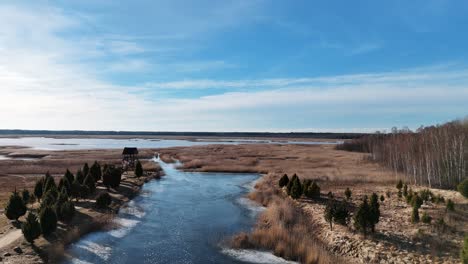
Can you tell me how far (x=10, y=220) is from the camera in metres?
28.3

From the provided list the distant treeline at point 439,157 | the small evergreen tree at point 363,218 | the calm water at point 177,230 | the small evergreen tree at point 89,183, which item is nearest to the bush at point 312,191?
the calm water at point 177,230

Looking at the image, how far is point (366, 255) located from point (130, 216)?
21102mm

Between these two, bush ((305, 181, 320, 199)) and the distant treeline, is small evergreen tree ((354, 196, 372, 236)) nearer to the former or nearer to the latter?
bush ((305, 181, 320, 199))

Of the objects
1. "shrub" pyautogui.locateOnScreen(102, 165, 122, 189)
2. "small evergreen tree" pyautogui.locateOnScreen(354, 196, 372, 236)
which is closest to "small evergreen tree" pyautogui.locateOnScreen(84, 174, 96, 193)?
"shrub" pyautogui.locateOnScreen(102, 165, 122, 189)

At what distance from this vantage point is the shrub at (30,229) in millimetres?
21719

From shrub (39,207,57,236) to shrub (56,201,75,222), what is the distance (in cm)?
337

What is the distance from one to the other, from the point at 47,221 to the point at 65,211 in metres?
3.88

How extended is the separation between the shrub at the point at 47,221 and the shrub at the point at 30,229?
125cm

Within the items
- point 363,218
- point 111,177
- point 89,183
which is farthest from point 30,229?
point 111,177

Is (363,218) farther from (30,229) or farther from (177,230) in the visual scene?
(30,229)

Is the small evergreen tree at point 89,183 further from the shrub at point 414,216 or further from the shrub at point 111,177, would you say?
the shrub at point 414,216

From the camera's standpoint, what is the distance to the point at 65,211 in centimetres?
2748

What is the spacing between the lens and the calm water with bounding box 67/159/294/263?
22125 mm

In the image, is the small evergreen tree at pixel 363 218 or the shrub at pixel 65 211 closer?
the small evergreen tree at pixel 363 218
